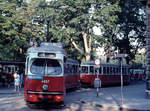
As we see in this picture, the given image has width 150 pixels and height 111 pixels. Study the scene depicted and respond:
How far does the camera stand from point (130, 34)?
44.4m

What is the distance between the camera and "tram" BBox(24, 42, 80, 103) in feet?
42.2

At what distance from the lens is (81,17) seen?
34.0m

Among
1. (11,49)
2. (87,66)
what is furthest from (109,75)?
(11,49)

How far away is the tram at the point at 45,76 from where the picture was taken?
507 inches

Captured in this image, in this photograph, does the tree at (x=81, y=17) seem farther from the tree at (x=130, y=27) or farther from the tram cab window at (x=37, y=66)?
the tram cab window at (x=37, y=66)

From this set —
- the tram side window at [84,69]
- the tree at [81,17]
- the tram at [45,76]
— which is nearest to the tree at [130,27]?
the tree at [81,17]

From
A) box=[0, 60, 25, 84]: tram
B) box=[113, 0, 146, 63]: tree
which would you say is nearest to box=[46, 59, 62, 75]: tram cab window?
box=[0, 60, 25, 84]: tram

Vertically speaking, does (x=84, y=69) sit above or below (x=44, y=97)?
above

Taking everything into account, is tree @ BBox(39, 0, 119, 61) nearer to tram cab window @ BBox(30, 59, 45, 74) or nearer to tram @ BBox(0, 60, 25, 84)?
tram @ BBox(0, 60, 25, 84)

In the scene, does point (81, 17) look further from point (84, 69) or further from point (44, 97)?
point (44, 97)

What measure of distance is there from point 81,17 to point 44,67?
21407mm

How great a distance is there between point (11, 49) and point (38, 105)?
16190 mm

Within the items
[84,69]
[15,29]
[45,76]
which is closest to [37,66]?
[45,76]

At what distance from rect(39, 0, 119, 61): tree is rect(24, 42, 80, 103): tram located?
20.4 m
